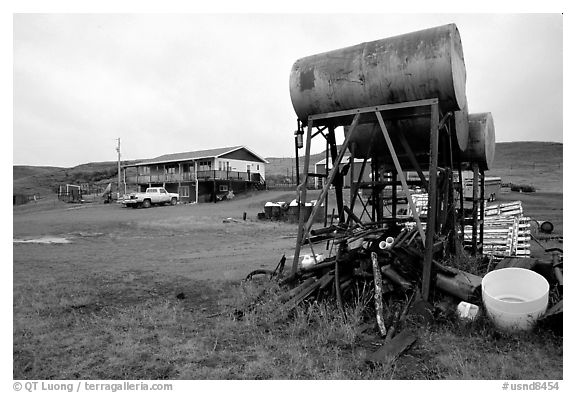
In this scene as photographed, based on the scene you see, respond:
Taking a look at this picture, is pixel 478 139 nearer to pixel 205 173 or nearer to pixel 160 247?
pixel 160 247

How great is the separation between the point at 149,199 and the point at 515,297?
1285 inches

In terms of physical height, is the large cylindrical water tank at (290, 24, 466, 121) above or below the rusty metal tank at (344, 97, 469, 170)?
above

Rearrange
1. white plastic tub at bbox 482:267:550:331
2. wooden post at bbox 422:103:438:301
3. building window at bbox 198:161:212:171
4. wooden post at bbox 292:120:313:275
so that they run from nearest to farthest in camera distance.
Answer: white plastic tub at bbox 482:267:550:331 < wooden post at bbox 422:103:438:301 < wooden post at bbox 292:120:313:275 < building window at bbox 198:161:212:171

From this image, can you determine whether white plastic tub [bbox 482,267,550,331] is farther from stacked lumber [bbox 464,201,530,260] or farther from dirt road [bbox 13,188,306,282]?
dirt road [bbox 13,188,306,282]

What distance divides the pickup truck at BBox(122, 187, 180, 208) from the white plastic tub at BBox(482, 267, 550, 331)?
105 ft

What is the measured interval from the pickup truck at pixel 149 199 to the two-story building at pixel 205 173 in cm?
383

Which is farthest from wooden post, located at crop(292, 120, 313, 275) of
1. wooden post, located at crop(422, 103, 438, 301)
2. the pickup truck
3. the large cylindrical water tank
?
the pickup truck

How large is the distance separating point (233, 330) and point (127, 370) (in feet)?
4.61

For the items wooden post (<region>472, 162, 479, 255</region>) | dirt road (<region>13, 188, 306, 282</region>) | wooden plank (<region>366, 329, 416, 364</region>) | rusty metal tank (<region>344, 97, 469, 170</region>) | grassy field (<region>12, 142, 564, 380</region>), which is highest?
rusty metal tank (<region>344, 97, 469, 170</region>)

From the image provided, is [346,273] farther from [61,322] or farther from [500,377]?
[61,322]

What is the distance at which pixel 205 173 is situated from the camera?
132 feet

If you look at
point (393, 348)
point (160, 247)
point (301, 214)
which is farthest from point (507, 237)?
point (160, 247)

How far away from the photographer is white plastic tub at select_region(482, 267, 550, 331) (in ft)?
14.8
